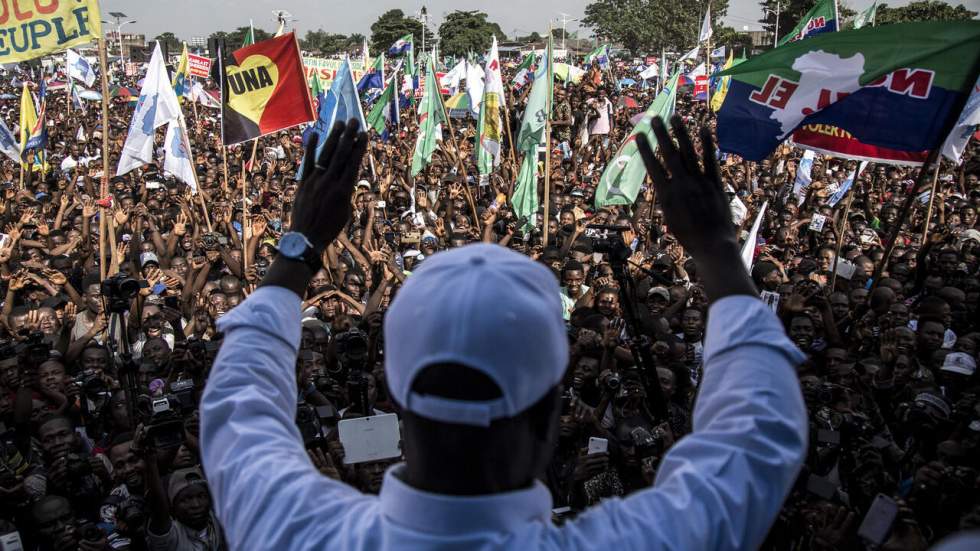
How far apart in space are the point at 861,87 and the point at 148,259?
632 centimetres

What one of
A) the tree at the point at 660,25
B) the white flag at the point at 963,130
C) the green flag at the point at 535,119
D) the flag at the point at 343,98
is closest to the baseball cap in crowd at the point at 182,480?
the flag at the point at 343,98

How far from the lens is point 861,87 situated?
435 cm

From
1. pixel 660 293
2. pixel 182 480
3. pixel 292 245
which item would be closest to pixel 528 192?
pixel 660 293

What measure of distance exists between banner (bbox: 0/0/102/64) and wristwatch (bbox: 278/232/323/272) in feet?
19.3

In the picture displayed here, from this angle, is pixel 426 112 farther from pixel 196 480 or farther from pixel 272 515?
pixel 272 515

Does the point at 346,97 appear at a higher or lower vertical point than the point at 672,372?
higher

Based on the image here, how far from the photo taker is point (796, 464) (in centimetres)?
83

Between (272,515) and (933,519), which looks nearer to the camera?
(272,515)

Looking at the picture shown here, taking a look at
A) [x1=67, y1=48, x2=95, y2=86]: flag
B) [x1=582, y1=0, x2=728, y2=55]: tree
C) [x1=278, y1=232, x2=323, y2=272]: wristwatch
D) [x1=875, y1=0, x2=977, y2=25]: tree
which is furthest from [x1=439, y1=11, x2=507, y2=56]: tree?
[x1=278, y1=232, x2=323, y2=272]: wristwatch

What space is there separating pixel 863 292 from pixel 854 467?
3.34 meters

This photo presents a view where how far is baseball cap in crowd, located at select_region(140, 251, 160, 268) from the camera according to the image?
737 cm

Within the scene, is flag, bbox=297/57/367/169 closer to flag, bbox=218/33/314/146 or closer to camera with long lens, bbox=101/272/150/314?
flag, bbox=218/33/314/146

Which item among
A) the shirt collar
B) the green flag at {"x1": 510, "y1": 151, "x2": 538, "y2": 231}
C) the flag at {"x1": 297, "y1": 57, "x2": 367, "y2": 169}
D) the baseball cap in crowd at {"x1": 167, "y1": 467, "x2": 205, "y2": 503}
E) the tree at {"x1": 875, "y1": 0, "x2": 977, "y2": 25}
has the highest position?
the tree at {"x1": 875, "y1": 0, "x2": 977, "y2": 25}

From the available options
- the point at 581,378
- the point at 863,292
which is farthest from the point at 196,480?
the point at 863,292
